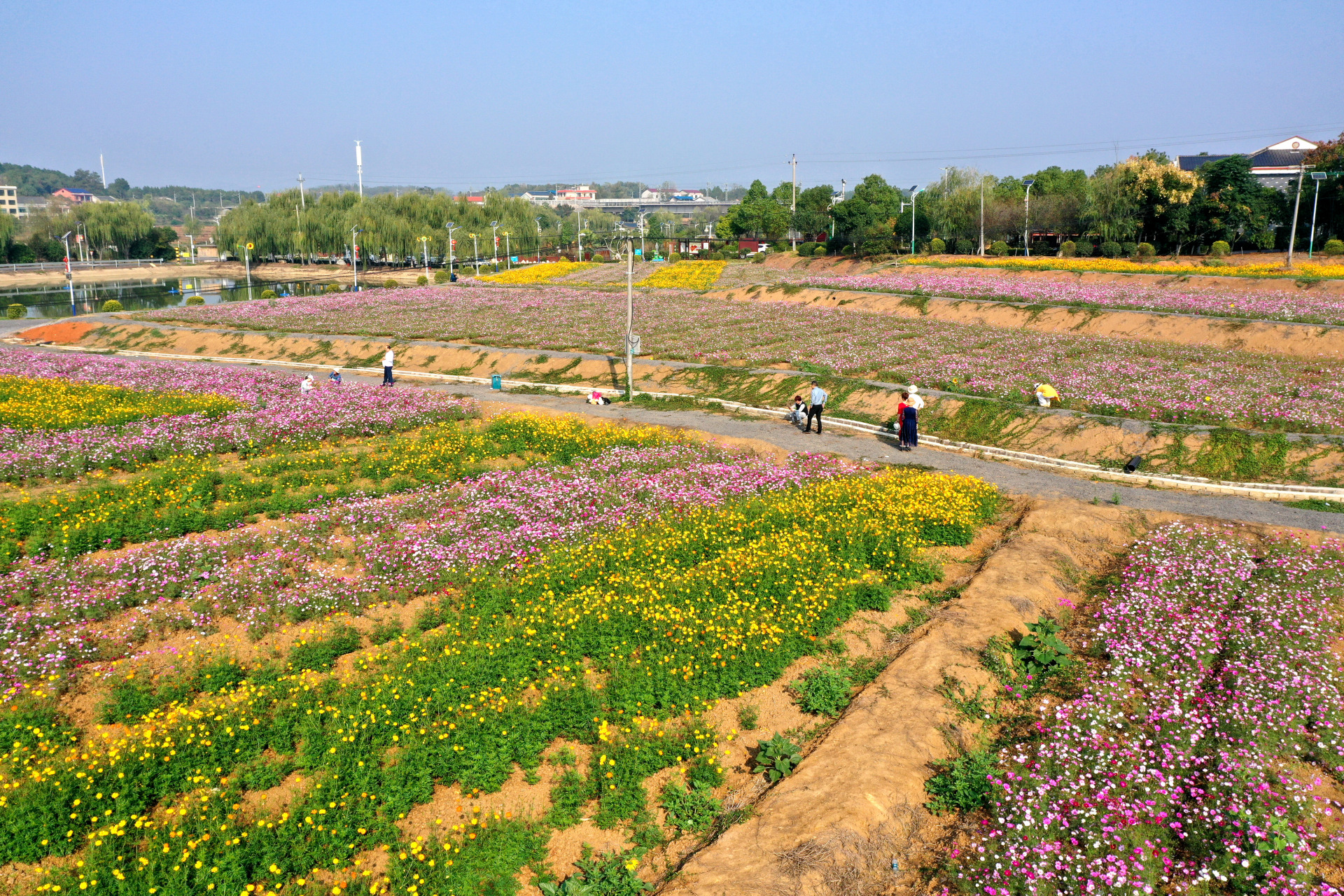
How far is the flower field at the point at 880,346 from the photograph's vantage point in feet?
74.4

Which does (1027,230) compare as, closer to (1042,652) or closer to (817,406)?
(817,406)

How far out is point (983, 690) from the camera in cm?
1014

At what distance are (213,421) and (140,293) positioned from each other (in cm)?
7204

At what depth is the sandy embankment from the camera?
2061 cm

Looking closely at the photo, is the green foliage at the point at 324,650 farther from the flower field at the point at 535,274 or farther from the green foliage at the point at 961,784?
the flower field at the point at 535,274

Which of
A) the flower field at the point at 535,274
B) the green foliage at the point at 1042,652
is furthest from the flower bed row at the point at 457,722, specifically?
the flower field at the point at 535,274

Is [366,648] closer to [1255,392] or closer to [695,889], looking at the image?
[695,889]

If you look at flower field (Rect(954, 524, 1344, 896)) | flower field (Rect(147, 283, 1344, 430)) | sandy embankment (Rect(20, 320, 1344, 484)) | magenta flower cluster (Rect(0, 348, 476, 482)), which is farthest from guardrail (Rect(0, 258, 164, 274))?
flower field (Rect(954, 524, 1344, 896))

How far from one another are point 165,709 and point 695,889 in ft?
21.5

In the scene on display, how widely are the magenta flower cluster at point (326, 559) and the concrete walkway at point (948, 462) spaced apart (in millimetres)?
4124

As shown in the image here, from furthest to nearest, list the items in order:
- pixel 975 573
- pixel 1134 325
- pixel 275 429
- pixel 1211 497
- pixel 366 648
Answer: pixel 1134 325 → pixel 275 429 → pixel 1211 497 → pixel 975 573 → pixel 366 648

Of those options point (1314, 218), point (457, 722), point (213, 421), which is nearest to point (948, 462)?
point (457, 722)

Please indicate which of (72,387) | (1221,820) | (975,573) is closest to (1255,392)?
(975,573)

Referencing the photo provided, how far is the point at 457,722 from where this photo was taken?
9086mm
